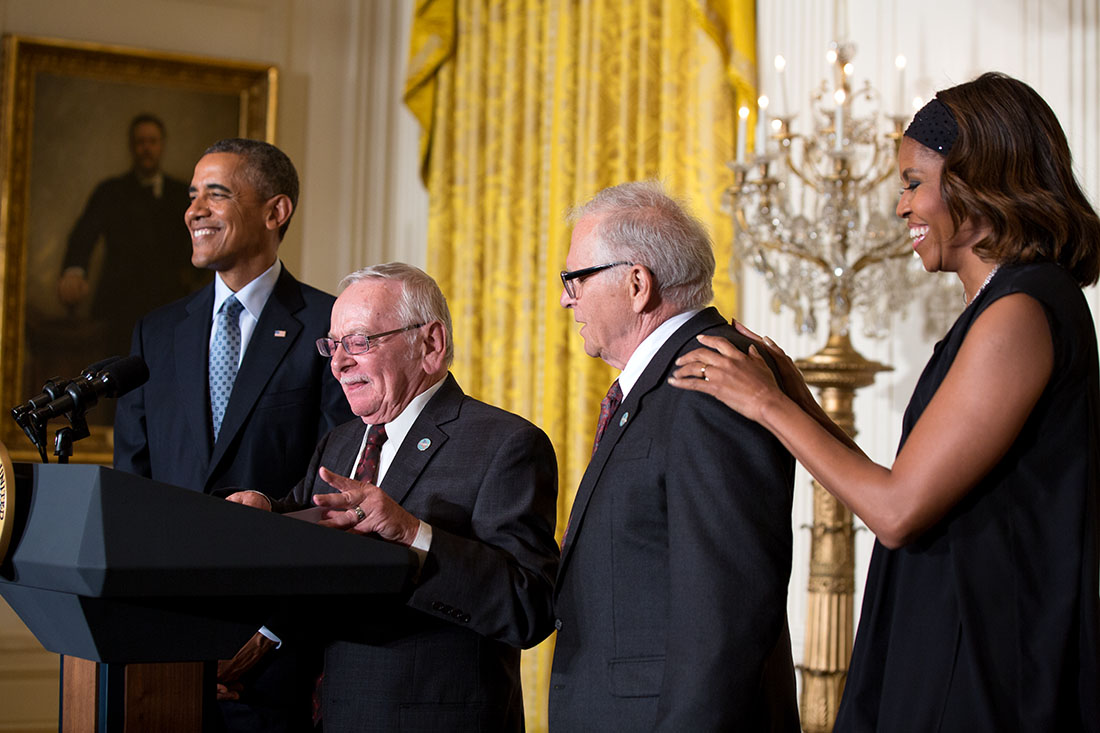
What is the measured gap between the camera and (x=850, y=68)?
412cm

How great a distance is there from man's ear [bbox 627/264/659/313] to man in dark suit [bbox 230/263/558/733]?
15.1 inches

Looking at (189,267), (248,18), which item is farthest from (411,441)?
(248,18)

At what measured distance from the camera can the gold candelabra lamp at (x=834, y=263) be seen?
13.0 feet

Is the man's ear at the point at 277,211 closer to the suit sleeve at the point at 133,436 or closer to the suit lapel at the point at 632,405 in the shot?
the suit sleeve at the point at 133,436

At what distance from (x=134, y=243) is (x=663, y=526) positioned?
→ 4.82 metres

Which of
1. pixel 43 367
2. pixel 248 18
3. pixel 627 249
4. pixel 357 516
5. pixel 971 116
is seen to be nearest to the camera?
pixel 971 116

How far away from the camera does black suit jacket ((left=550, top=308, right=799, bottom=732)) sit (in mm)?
1816

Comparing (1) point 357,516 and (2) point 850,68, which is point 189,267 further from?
(1) point 357,516

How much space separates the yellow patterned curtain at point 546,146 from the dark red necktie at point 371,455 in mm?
2542

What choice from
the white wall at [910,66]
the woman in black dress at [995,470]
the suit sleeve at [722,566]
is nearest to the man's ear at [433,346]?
the suit sleeve at [722,566]

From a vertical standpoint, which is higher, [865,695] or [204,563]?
[204,563]

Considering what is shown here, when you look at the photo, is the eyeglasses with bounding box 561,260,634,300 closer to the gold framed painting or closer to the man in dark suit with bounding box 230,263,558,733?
the man in dark suit with bounding box 230,263,558,733

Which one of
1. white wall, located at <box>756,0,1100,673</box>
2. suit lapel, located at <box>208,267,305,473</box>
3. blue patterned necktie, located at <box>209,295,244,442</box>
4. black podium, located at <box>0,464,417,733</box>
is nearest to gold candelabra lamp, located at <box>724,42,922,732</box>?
white wall, located at <box>756,0,1100,673</box>

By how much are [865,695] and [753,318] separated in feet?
10.1
